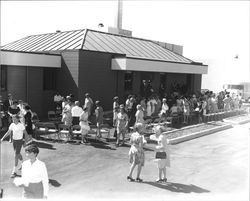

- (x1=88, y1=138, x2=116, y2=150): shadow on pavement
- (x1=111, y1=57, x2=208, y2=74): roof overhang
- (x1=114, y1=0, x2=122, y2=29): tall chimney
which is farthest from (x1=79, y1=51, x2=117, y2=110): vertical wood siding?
(x1=114, y1=0, x2=122, y2=29): tall chimney

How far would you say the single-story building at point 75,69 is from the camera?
16672 mm

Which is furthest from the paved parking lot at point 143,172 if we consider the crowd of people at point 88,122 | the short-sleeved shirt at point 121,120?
the short-sleeved shirt at point 121,120

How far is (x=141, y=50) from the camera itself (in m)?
24.2

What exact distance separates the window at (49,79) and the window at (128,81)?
4.41 metres

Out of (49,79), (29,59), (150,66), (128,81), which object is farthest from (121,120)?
(150,66)

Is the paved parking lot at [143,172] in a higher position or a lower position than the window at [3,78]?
lower

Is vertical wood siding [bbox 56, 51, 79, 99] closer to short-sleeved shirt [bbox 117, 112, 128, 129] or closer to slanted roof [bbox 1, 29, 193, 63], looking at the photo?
slanted roof [bbox 1, 29, 193, 63]

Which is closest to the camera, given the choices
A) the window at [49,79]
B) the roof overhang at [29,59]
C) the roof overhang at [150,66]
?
the roof overhang at [29,59]

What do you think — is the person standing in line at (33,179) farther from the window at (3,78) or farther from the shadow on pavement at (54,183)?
the window at (3,78)

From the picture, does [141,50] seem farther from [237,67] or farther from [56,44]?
[237,67]

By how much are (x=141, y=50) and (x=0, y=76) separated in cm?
1151

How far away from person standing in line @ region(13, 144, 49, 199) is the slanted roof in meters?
13.6

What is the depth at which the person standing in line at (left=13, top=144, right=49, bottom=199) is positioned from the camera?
217 inches

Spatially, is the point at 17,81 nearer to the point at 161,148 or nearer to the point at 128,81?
the point at 128,81
